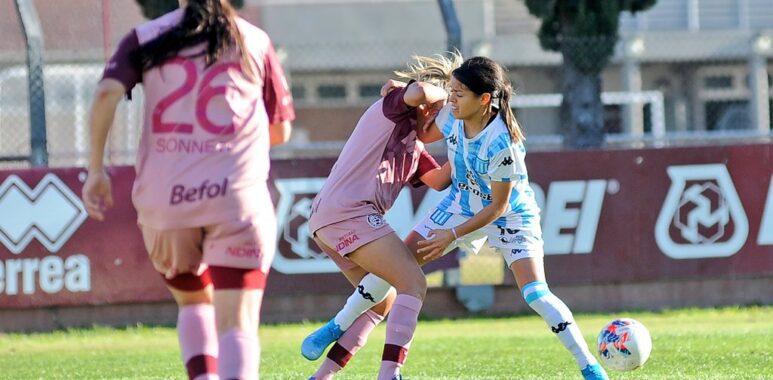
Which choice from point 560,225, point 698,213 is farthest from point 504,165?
point 698,213

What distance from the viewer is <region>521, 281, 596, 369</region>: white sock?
20.7 feet

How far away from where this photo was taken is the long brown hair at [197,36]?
4.61 metres

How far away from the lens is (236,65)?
4691mm

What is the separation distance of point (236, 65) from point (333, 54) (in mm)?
17891

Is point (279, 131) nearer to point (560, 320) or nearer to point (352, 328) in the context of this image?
point (352, 328)

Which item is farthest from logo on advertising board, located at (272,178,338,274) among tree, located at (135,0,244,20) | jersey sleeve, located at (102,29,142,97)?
jersey sleeve, located at (102,29,142,97)

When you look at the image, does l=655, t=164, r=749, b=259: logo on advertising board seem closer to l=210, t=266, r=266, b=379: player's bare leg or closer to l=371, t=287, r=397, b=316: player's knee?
l=371, t=287, r=397, b=316: player's knee

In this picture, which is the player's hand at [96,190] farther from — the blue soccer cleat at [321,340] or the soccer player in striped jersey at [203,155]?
the blue soccer cleat at [321,340]

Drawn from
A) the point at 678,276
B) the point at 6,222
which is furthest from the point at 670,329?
the point at 6,222

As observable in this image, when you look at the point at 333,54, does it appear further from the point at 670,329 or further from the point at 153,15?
the point at 670,329

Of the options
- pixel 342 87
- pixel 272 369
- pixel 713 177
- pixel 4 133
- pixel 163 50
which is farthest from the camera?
pixel 342 87

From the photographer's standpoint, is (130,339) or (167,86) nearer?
(167,86)

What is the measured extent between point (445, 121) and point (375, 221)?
72 centimetres

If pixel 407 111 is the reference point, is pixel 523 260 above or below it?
below
